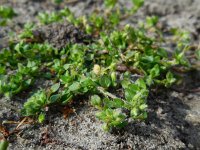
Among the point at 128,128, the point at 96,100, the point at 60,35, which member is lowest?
the point at 128,128

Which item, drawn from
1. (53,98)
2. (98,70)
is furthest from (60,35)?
(53,98)

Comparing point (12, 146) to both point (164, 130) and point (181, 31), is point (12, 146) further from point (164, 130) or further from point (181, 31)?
point (181, 31)

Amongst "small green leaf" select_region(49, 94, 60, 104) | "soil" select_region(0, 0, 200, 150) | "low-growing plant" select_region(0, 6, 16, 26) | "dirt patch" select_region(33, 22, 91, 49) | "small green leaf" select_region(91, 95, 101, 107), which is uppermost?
"low-growing plant" select_region(0, 6, 16, 26)

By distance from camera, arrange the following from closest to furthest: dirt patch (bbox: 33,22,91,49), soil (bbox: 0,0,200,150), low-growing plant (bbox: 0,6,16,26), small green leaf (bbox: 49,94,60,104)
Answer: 1. soil (bbox: 0,0,200,150)
2. small green leaf (bbox: 49,94,60,104)
3. dirt patch (bbox: 33,22,91,49)
4. low-growing plant (bbox: 0,6,16,26)

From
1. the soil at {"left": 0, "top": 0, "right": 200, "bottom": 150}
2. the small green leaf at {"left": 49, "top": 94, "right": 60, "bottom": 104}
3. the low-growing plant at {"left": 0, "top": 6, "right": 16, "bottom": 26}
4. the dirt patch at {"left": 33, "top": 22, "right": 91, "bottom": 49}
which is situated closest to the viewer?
the soil at {"left": 0, "top": 0, "right": 200, "bottom": 150}

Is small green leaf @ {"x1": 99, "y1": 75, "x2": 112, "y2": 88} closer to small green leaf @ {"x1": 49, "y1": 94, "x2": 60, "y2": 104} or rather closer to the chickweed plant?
the chickweed plant

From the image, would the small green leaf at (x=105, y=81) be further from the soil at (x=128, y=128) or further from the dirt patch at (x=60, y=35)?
the dirt patch at (x=60, y=35)

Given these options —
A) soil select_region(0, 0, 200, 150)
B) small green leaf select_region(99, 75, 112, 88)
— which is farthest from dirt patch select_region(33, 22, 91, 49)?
small green leaf select_region(99, 75, 112, 88)

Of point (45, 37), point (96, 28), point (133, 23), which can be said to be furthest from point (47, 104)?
point (133, 23)

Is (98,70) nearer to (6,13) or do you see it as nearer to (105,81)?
(105,81)
